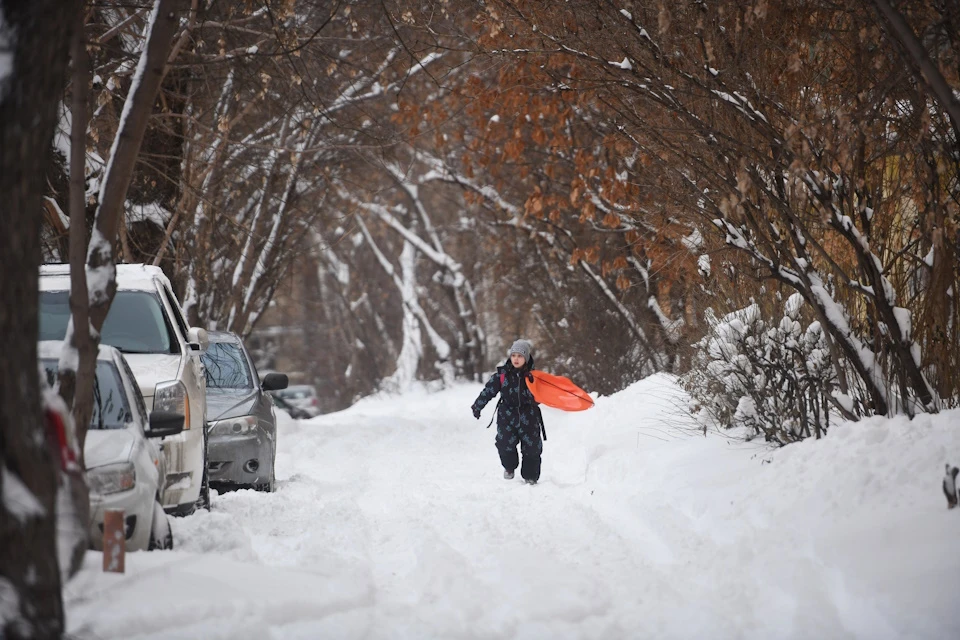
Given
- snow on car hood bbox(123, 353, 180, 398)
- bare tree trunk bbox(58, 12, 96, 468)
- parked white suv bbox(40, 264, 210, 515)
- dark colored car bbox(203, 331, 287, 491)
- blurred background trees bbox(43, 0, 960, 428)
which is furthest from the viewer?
dark colored car bbox(203, 331, 287, 491)

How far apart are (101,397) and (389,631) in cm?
290

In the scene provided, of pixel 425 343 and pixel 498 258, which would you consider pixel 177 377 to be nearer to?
pixel 498 258

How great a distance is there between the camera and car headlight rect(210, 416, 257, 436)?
10.1 meters

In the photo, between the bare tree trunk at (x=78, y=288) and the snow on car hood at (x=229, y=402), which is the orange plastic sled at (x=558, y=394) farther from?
the bare tree trunk at (x=78, y=288)

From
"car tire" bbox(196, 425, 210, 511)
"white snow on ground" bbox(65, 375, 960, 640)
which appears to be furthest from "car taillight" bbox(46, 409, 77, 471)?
"car tire" bbox(196, 425, 210, 511)

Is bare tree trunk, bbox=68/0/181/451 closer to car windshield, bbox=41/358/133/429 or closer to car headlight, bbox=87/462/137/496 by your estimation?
car headlight, bbox=87/462/137/496

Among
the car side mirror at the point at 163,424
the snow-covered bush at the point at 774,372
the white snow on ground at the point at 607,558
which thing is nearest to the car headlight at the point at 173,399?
the white snow on ground at the point at 607,558

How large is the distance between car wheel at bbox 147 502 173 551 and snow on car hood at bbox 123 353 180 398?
1657 millimetres

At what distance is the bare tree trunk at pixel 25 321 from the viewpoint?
157 inches

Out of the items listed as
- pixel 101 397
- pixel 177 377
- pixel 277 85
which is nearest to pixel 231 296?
pixel 277 85

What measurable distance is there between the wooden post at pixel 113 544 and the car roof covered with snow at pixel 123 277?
3.58 m

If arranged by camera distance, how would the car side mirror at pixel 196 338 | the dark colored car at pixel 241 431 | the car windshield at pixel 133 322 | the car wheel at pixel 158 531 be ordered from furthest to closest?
the dark colored car at pixel 241 431 < the car side mirror at pixel 196 338 < the car windshield at pixel 133 322 < the car wheel at pixel 158 531

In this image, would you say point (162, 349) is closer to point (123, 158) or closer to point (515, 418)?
point (123, 158)

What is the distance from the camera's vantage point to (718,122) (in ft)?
28.8
